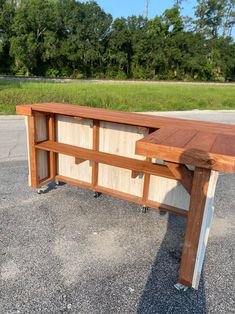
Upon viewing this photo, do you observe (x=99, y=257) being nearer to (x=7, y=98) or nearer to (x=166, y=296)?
(x=166, y=296)

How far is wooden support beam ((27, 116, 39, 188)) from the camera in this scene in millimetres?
3630

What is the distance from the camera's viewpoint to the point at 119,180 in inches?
146

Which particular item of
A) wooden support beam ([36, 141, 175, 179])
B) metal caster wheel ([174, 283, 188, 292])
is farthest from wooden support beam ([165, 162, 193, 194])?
metal caster wheel ([174, 283, 188, 292])

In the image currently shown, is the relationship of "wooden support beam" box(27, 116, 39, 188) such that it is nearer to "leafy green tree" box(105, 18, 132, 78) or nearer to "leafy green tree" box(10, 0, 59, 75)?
"leafy green tree" box(10, 0, 59, 75)

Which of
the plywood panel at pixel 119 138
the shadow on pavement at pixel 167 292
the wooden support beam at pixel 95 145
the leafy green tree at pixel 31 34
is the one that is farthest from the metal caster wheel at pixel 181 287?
the leafy green tree at pixel 31 34

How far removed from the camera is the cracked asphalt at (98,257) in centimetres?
216

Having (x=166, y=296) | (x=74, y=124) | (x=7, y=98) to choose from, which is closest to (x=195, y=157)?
(x=166, y=296)

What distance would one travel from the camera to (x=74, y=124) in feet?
12.5

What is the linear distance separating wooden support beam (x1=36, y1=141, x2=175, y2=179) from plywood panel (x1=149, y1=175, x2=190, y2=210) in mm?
358

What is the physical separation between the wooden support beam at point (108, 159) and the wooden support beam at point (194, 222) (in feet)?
2.50

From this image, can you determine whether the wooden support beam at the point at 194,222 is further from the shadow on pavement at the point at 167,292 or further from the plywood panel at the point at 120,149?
the plywood panel at the point at 120,149

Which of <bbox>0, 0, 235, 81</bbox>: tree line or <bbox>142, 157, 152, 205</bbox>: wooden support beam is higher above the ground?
<bbox>0, 0, 235, 81</bbox>: tree line

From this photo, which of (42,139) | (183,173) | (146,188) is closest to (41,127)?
(42,139)

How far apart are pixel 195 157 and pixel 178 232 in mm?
1617
